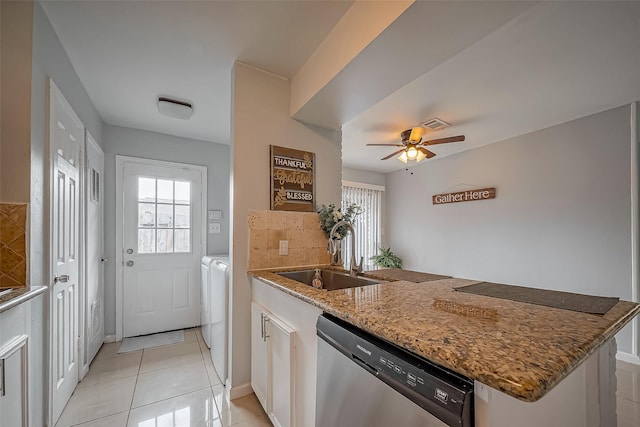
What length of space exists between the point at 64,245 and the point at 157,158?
169 centimetres

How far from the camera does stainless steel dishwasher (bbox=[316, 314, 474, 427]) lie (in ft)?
1.99

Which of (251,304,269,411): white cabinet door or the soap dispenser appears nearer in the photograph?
(251,304,269,411): white cabinet door

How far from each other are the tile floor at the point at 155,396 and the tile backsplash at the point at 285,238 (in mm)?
974

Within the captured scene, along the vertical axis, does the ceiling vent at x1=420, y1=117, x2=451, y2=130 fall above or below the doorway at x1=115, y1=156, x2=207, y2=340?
above

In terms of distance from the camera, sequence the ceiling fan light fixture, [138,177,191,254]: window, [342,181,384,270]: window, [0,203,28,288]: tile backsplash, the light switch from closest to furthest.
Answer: [0,203,28,288]: tile backsplash → the ceiling fan light fixture → [138,177,191,254]: window → the light switch → [342,181,384,270]: window

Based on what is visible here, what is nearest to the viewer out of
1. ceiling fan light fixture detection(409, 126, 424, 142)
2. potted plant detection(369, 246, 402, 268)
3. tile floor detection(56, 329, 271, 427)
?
tile floor detection(56, 329, 271, 427)

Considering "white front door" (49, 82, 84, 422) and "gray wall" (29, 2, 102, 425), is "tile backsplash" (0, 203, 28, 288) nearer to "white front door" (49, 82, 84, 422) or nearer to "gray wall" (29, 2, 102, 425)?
"gray wall" (29, 2, 102, 425)

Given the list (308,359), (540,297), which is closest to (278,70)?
(308,359)

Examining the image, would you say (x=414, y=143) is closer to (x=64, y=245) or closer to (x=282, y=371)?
(x=282, y=371)

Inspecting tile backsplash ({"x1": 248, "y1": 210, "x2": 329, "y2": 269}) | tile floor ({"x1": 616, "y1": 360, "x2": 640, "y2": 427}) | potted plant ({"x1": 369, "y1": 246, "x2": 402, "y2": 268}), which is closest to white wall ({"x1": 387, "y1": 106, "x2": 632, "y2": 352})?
tile floor ({"x1": 616, "y1": 360, "x2": 640, "y2": 427})

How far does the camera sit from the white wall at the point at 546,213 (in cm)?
263

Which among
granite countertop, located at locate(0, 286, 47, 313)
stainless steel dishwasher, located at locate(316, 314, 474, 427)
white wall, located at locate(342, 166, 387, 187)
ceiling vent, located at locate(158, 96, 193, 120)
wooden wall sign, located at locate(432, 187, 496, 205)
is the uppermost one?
ceiling vent, located at locate(158, 96, 193, 120)

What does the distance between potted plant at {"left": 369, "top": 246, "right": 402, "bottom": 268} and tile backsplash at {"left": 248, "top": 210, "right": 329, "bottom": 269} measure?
119 inches

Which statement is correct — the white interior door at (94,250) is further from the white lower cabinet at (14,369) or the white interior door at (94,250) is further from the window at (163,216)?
the white lower cabinet at (14,369)
